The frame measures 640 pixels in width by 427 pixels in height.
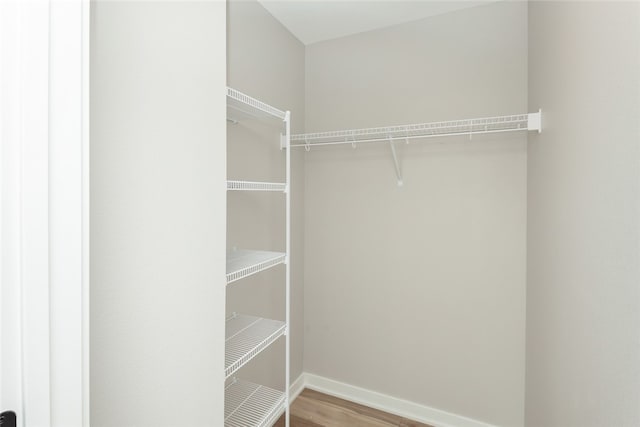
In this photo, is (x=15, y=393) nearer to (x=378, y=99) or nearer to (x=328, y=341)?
(x=328, y=341)

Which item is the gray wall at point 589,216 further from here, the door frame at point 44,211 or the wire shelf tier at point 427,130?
the door frame at point 44,211

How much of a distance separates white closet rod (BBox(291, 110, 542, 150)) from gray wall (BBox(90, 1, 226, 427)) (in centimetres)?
109

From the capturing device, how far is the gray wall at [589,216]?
1.93 ft

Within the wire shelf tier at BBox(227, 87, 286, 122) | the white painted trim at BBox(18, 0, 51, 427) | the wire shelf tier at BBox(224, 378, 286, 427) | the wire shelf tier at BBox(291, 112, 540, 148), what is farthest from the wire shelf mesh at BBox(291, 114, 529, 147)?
the white painted trim at BBox(18, 0, 51, 427)

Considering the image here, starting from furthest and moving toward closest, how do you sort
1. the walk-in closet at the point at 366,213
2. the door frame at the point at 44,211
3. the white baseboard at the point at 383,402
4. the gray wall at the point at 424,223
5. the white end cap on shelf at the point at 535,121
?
the white baseboard at the point at 383,402 < the gray wall at the point at 424,223 < the white end cap on shelf at the point at 535,121 < the walk-in closet at the point at 366,213 < the door frame at the point at 44,211

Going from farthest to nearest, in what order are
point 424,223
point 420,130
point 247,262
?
1. point 424,223
2. point 420,130
3. point 247,262

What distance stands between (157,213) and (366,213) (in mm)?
1551

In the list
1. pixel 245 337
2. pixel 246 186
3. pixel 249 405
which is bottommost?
pixel 249 405

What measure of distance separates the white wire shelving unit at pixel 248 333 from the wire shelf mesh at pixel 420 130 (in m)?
0.58

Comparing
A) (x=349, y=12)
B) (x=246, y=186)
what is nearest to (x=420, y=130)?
(x=349, y=12)

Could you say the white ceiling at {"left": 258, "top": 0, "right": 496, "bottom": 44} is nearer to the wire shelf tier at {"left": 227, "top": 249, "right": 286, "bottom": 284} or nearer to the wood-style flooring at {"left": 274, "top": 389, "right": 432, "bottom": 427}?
the wire shelf tier at {"left": 227, "top": 249, "right": 286, "bottom": 284}

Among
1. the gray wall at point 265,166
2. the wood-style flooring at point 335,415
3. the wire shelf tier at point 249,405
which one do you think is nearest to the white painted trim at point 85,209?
the wire shelf tier at point 249,405

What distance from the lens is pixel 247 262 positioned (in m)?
1.49

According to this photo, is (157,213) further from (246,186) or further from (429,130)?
(429,130)
